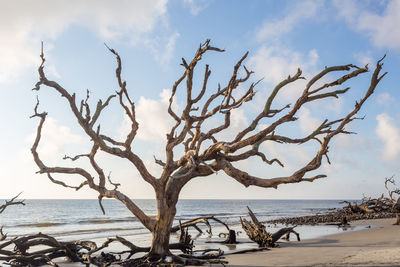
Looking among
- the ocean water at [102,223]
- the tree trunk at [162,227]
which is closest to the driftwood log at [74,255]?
the tree trunk at [162,227]

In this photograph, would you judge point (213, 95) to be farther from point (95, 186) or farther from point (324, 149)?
point (95, 186)

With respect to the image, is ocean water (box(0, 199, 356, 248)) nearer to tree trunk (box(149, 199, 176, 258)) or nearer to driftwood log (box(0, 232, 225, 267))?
driftwood log (box(0, 232, 225, 267))

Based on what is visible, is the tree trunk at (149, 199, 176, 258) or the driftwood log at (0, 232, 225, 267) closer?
the driftwood log at (0, 232, 225, 267)

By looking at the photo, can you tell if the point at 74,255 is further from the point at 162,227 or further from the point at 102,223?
the point at 102,223


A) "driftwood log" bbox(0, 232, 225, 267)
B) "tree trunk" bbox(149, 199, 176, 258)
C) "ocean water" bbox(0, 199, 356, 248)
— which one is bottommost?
"ocean water" bbox(0, 199, 356, 248)

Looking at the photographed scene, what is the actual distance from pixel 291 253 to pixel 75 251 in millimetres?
7292

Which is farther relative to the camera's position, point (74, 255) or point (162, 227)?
point (74, 255)

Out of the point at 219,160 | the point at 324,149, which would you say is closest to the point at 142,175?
the point at 219,160

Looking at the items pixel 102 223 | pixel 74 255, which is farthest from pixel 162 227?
pixel 102 223

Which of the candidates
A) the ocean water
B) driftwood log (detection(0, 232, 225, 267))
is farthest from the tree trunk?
the ocean water

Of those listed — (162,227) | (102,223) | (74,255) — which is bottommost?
(102,223)

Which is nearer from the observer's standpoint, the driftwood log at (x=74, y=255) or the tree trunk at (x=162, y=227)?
the driftwood log at (x=74, y=255)

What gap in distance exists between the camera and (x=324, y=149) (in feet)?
28.3

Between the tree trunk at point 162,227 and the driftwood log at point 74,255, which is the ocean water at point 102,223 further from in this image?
the tree trunk at point 162,227
